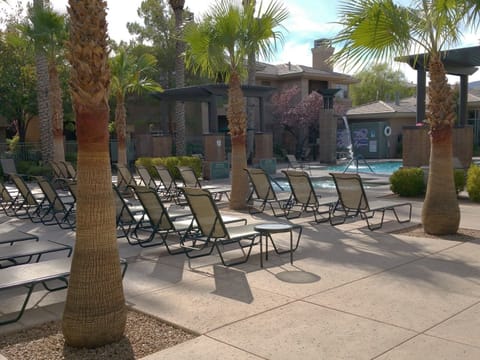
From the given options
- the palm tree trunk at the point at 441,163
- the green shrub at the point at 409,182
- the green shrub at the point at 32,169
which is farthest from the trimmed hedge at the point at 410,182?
the green shrub at the point at 32,169

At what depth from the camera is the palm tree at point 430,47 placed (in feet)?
26.6

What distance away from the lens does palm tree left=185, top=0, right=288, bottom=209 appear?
11.4 meters

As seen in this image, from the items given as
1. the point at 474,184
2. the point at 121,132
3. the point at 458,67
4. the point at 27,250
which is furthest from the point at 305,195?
the point at 458,67

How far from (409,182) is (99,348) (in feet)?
37.2

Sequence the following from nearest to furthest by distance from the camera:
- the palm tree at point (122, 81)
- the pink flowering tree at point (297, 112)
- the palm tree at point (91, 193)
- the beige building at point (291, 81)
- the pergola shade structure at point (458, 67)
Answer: the palm tree at point (91, 193) → the pergola shade structure at point (458, 67) → the palm tree at point (122, 81) → the pink flowering tree at point (297, 112) → the beige building at point (291, 81)

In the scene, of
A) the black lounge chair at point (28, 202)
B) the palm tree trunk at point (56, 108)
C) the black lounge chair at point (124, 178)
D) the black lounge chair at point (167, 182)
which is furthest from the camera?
the palm tree trunk at point (56, 108)

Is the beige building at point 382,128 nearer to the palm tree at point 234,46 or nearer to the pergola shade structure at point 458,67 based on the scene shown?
the pergola shade structure at point 458,67

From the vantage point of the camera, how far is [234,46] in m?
11.9

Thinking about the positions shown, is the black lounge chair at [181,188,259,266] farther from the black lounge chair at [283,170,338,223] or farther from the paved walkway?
the black lounge chair at [283,170,338,223]

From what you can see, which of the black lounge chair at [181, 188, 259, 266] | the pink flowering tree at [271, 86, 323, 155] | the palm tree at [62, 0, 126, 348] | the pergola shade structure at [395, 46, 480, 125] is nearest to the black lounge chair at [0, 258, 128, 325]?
the palm tree at [62, 0, 126, 348]

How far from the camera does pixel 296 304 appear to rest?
528 centimetres

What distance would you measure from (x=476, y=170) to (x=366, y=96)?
169 ft

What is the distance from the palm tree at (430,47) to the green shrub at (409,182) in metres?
5.39

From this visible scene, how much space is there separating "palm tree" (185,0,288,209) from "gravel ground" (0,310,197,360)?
754 cm
